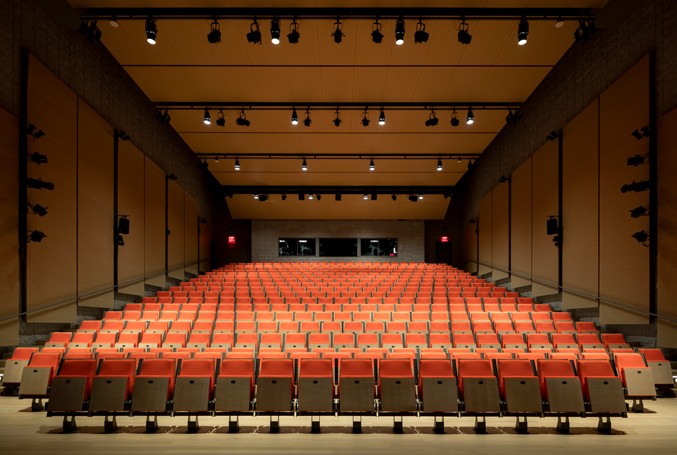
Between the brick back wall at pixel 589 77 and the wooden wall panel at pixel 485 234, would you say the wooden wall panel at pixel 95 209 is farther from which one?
the wooden wall panel at pixel 485 234

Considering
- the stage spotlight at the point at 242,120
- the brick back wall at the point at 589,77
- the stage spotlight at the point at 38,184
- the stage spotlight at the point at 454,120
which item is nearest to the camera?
the brick back wall at the point at 589,77

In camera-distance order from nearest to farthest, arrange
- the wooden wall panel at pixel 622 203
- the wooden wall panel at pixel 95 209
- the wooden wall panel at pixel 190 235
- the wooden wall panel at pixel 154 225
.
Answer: the wooden wall panel at pixel 622 203
the wooden wall panel at pixel 95 209
the wooden wall panel at pixel 154 225
the wooden wall panel at pixel 190 235

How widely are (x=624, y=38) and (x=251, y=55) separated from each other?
15.8 feet

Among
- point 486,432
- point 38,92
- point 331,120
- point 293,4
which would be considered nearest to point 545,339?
point 486,432

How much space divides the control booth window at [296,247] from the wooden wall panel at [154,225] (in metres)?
6.57

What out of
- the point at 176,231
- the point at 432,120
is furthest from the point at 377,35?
the point at 176,231

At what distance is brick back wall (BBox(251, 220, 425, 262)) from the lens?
1677 centimetres

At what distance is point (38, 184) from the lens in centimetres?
600

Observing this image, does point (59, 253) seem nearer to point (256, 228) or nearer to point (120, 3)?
point (120, 3)

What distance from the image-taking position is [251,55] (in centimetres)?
732

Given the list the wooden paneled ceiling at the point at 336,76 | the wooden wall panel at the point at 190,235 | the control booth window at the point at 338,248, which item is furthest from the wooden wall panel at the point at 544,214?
the control booth window at the point at 338,248

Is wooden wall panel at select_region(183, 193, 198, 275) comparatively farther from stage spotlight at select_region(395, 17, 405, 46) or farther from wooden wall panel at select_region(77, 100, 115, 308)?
stage spotlight at select_region(395, 17, 405, 46)

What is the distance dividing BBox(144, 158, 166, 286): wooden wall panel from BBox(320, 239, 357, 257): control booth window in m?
6.99

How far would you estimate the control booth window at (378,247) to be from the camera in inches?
664
